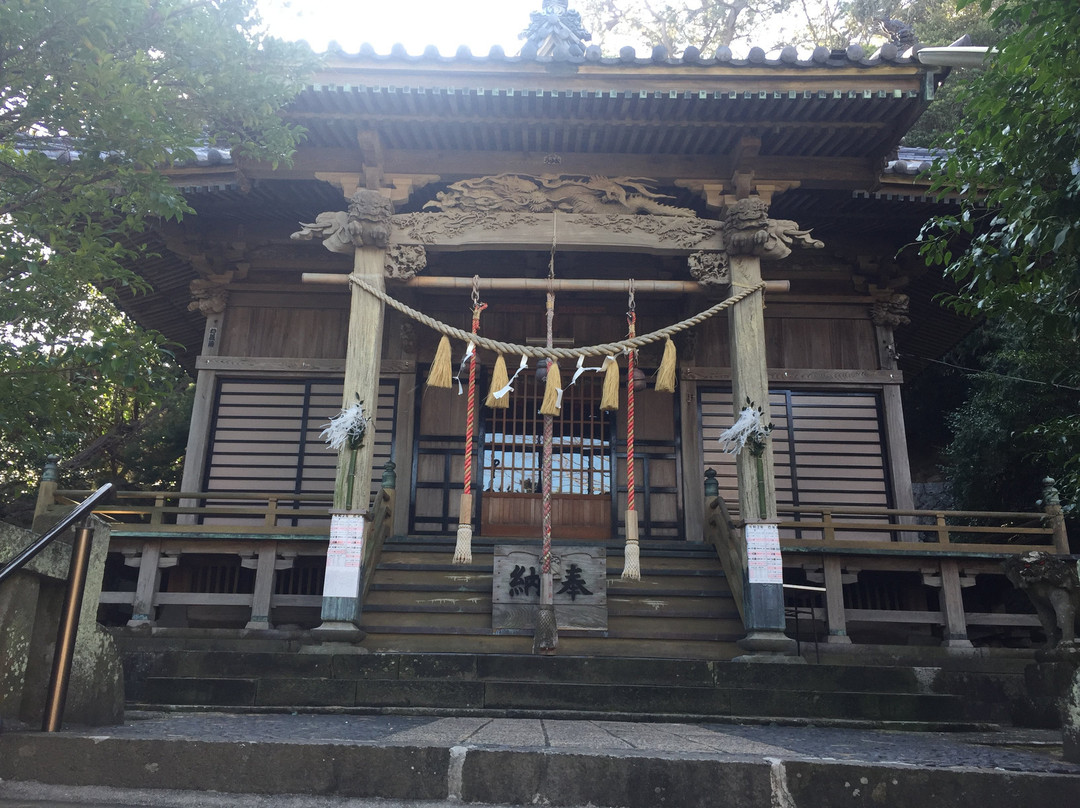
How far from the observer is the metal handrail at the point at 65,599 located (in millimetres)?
Answer: 3750

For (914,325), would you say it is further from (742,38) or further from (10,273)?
(742,38)

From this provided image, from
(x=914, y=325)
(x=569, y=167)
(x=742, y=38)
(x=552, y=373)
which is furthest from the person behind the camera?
(x=742, y=38)

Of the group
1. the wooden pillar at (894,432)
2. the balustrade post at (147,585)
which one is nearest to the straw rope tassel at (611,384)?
the wooden pillar at (894,432)

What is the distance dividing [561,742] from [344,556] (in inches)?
168

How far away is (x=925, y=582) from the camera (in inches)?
348

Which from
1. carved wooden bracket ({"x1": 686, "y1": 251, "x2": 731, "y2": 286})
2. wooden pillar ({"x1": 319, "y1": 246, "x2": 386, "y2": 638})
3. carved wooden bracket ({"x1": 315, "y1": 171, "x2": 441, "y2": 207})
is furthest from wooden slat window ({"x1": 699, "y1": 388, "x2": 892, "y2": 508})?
carved wooden bracket ({"x1": 315, "y1": 171, "x2": 441, "y2": 207})

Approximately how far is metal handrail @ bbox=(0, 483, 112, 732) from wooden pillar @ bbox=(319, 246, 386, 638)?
3.69 m

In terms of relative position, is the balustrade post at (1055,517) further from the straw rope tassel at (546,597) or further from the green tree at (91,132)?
the green tree at (91,132)

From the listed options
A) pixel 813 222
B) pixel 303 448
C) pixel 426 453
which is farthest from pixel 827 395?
pixel 303 448

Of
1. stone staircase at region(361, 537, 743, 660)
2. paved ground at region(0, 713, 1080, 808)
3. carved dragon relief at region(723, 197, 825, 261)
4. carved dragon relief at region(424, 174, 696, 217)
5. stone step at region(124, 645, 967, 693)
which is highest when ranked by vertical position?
carved dragon relief at region(424, 174, 696, 217)

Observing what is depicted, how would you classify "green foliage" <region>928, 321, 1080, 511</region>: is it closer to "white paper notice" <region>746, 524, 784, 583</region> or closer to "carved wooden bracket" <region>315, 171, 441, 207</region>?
"white paper notice" <region>746, 524, 784, 583</region>

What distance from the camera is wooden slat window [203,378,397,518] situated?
11000 millimetres

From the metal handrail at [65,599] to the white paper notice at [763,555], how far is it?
19.4ft

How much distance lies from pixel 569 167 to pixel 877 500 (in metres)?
6.20
